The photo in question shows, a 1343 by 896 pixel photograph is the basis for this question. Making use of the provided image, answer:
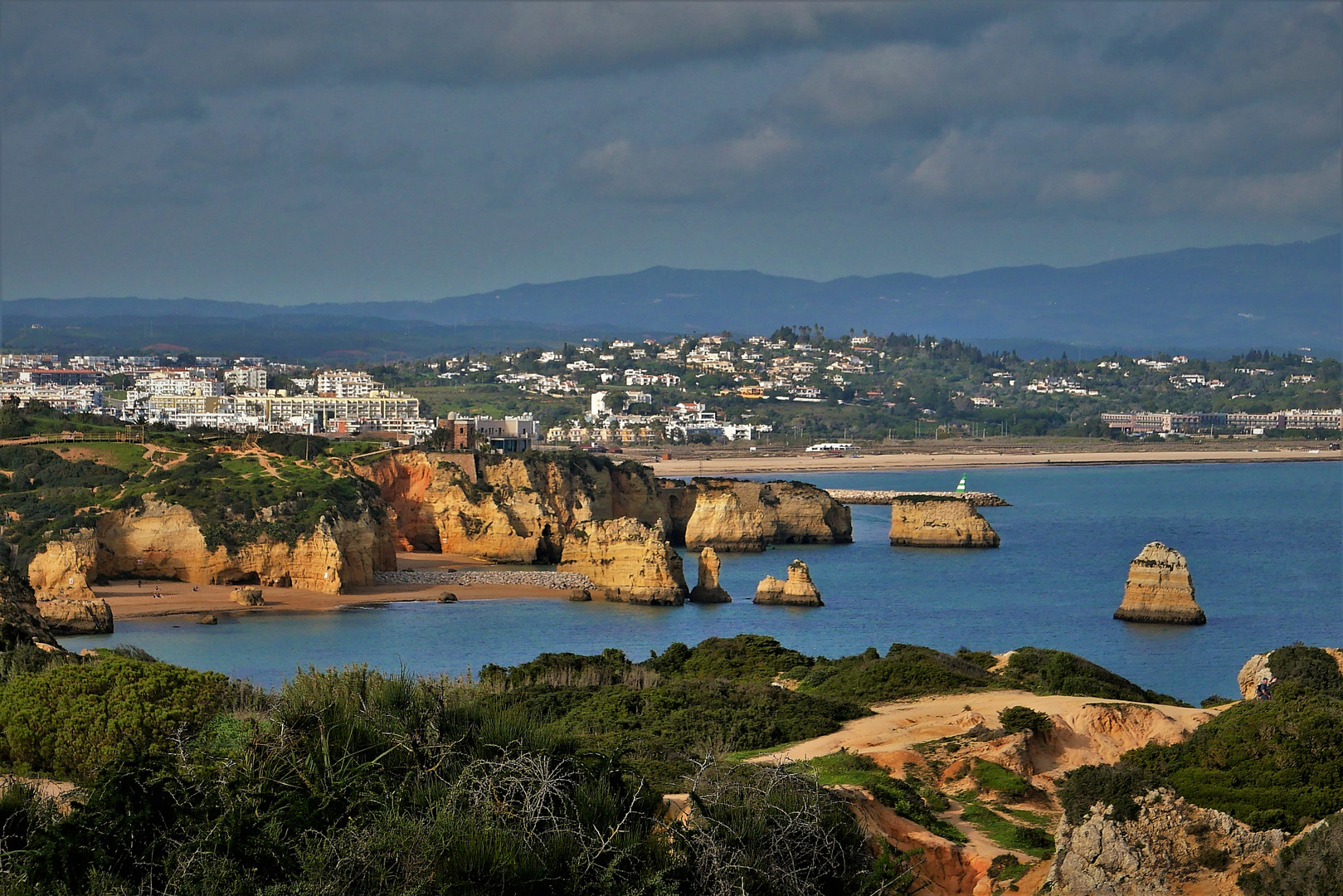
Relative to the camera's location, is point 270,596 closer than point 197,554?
Yes

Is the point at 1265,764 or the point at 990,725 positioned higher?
the point at 1265,764

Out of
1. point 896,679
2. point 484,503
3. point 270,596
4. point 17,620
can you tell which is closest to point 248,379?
point 484,503

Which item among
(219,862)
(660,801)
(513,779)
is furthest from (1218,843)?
(219,862)

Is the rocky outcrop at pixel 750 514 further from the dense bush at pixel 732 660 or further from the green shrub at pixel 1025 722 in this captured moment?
the green shrub at pixel 1025 722

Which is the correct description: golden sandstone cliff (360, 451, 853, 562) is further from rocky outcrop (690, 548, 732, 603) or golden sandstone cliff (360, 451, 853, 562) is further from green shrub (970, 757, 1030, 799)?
green shrub (970, 757, 1030, 799)

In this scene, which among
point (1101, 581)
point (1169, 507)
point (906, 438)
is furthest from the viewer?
point (906, 438)

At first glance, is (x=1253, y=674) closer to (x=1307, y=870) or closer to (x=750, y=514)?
(x=1307, y=870)

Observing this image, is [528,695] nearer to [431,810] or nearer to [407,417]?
[431,810]
